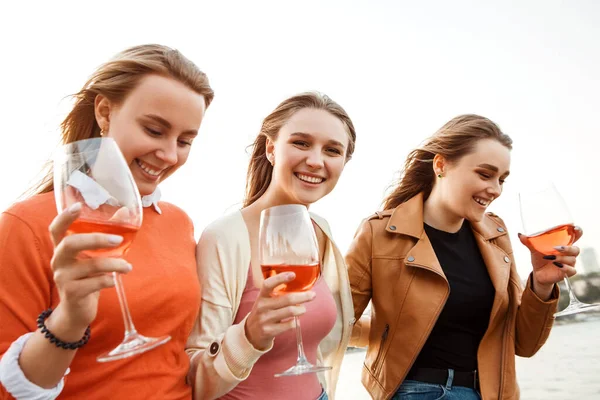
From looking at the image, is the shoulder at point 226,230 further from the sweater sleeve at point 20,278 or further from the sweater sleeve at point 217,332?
the sweater sleeve at point 20,278

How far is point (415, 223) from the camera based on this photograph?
2.99m

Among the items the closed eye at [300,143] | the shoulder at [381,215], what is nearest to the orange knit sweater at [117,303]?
the closed eye at [300,143]

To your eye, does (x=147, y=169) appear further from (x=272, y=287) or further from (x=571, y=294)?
(x=571, y=294)

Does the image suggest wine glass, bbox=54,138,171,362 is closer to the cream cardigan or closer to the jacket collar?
the cream cardigan

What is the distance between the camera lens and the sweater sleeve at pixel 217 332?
5.61 ft

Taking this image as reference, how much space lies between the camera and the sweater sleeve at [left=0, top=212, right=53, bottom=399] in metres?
1.36

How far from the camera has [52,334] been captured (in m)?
1.22

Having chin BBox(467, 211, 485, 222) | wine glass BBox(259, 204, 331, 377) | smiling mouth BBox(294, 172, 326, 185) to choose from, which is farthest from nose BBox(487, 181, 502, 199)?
wine glass BBox(259, 204, 331, 377)

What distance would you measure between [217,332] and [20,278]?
2.41 feet

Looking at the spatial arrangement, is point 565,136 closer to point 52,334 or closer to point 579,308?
point 579,308

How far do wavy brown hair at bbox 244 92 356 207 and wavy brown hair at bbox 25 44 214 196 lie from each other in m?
0.68

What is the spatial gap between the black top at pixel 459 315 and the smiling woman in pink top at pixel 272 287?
1.66 feet

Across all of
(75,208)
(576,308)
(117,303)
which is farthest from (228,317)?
(576,308)

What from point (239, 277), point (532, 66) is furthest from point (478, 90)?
point (239, 277)
